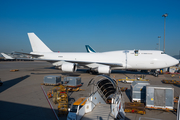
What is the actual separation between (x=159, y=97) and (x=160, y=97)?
0.06 metres

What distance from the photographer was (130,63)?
22.5m

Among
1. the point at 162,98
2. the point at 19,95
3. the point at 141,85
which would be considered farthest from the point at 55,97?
the point at 162,98

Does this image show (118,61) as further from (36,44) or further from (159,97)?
(36,44)

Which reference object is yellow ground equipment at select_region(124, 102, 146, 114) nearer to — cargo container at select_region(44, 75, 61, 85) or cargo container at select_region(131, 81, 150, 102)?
cargo container at select_region(131, 81, 150, 102)

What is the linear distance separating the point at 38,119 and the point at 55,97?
2.47 m

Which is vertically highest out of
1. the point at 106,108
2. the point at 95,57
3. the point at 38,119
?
the point at 95,57

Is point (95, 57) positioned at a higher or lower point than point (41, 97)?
higher

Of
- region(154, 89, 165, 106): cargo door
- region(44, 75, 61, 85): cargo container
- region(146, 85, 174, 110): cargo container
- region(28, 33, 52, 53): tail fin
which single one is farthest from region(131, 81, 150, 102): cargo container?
region(28, 33, 52, 53): tail fin

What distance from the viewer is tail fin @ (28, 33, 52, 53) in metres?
27.8

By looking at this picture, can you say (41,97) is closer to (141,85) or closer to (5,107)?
(5,107)

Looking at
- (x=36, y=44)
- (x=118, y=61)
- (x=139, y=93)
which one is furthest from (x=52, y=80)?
(x=36, y=44)

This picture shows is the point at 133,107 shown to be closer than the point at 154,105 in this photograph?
Yes

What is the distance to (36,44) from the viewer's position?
28.1 metres

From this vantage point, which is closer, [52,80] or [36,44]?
[52,80]
